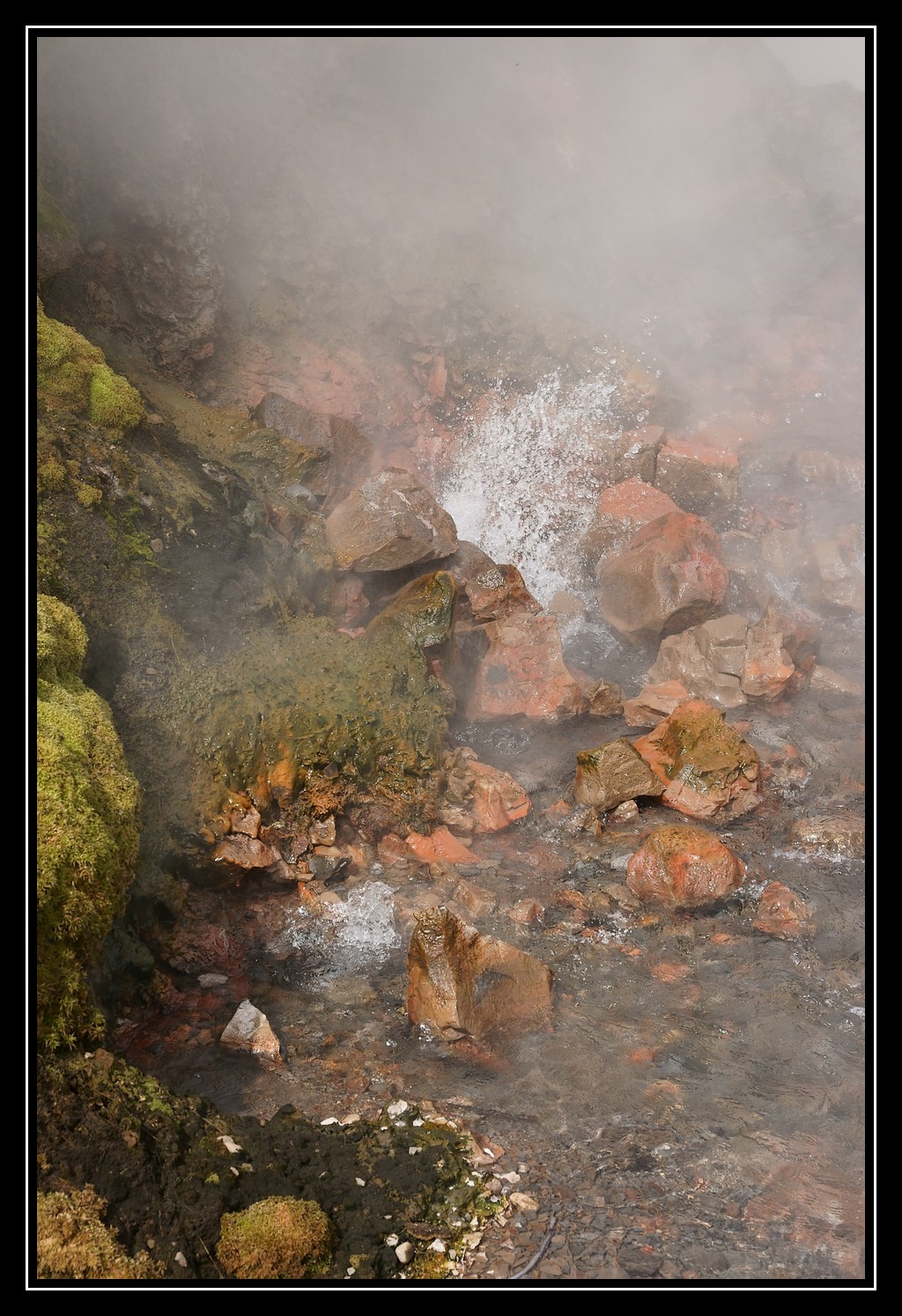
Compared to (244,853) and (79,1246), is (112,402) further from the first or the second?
(79,1246)

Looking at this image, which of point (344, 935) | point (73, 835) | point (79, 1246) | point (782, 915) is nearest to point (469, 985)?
point (344, 935)

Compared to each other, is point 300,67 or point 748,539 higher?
point 300,67

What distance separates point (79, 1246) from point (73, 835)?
2.05 metres

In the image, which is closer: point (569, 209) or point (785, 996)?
point (785, 996)

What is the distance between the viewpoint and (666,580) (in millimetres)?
11461

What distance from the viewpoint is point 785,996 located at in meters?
6.37

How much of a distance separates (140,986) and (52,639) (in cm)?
251

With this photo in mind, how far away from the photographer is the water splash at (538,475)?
1340 centimetres

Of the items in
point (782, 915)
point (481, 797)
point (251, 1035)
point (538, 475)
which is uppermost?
point (538, 475)

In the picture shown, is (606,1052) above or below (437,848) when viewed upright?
below

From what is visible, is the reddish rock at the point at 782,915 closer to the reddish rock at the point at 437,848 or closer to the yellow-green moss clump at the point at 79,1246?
the reddish rock at the point at 437,848

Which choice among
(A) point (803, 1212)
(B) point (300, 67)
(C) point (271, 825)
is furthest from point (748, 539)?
(B) point (300, 67)

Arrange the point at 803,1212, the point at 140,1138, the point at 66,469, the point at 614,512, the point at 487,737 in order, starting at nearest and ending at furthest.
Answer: the point at 140,1138
the point at 803,1212
the point at 66,469
the point at 487,737
the point at 614,512

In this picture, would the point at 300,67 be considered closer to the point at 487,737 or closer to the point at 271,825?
Answer: the point at 487,737
